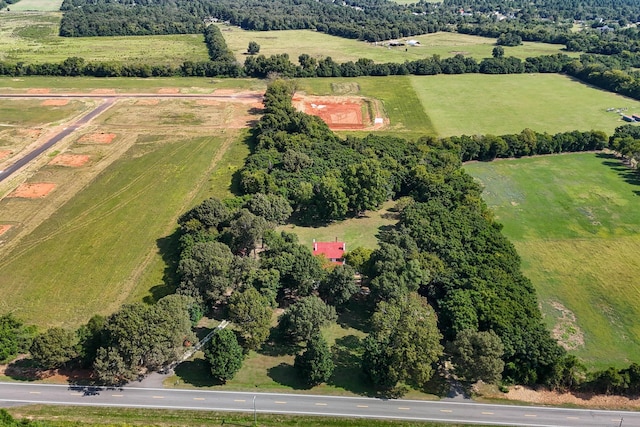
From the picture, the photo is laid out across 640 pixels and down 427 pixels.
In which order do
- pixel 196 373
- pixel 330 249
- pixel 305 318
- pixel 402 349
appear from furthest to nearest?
pixel 330 249 → pixel 305 318 → pixel 196 373 → pixel 402 349

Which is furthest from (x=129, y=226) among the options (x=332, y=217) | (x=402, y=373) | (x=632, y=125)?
(x=632, y=125)

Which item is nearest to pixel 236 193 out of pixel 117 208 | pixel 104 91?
pixel 117 208

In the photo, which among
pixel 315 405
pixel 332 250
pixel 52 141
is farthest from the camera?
pixel 52 141

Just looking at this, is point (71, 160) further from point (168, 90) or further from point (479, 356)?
point (479, 356)

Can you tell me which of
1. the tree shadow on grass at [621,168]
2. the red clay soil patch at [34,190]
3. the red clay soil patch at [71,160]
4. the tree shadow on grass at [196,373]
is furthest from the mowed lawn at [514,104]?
the tree shadow on grass at [196,373]

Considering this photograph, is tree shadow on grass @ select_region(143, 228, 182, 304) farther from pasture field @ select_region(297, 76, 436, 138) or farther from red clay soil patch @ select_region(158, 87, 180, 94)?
red clay soil patch @ select_region(158, 87, 180, 94)

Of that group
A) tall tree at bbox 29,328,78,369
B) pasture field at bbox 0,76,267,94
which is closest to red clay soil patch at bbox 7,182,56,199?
tall tree at bbox 29,328,78,369
